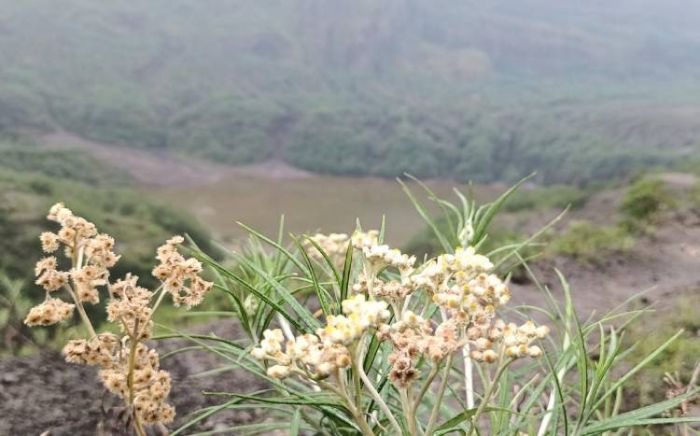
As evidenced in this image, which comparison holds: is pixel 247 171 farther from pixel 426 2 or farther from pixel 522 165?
pixel 426 2

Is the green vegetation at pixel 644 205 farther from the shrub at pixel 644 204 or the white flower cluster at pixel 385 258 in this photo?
the white flower cluster at pixel 385 258

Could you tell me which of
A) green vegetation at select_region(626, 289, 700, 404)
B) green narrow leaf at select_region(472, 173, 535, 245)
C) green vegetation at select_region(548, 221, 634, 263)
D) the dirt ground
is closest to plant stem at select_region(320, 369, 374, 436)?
green narrow leaf at select_region(472, 173, 535, 245)

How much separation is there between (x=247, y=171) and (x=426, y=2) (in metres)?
81.9

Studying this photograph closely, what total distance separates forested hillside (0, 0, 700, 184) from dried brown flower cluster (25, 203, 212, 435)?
2083 inches

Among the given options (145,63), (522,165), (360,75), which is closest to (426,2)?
(360,75)

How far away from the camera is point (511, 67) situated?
379ft

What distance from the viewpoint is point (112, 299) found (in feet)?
4.04

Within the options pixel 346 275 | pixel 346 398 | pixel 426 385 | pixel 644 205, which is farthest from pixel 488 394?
pixel 644 205

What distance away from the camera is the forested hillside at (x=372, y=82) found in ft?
219

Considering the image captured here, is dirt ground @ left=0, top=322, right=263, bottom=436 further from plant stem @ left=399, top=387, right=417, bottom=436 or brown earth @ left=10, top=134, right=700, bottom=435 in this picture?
plant stem @ left=399, top=387, right=417, bottom=436

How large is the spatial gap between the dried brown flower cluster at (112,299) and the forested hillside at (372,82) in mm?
Answer: 52898

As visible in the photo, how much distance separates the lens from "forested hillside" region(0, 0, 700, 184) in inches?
2630

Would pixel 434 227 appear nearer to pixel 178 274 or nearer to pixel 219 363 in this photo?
pixel 178 274

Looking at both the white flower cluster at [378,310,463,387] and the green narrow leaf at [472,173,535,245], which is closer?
the white flower cluster at [378,310,463,387]
